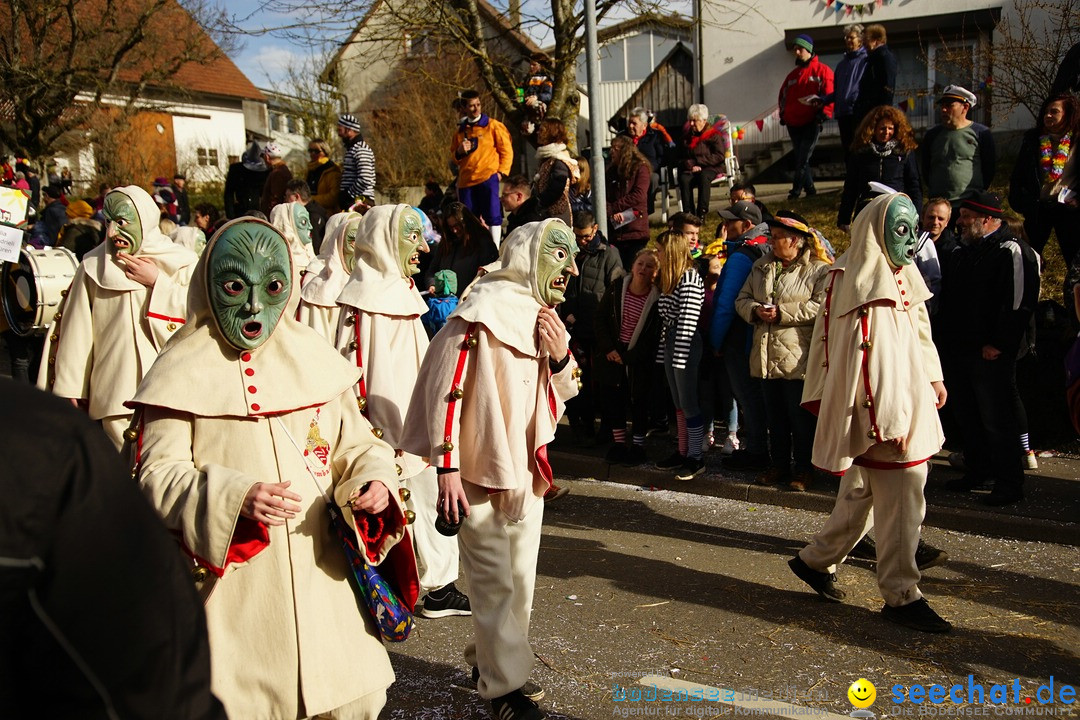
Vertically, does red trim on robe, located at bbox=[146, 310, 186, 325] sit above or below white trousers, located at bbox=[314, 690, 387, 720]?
above

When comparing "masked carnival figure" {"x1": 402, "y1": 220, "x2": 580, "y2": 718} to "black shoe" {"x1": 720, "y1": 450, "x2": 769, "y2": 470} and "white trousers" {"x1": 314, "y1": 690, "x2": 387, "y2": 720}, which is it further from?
"black shoe" {"x1": 720, "y1": 450, "x2": 769, "y2": 470}

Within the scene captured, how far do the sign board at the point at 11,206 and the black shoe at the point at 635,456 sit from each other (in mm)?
5024

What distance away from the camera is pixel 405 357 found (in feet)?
19.5

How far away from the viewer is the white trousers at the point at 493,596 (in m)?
4.30

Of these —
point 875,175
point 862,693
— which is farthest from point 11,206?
point 875,175

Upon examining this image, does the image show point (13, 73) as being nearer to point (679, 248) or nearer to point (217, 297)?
point (679, 248)

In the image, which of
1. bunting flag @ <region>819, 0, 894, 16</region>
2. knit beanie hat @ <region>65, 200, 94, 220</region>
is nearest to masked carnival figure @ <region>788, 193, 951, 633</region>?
knit beanie hat @ <region>65, 200, 94, 220</region>

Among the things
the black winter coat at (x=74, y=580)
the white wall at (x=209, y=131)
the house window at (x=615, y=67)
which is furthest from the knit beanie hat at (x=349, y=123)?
the house window at (x=615, y=67)

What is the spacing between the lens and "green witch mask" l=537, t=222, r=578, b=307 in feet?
14.8

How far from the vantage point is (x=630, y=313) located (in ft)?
28.1

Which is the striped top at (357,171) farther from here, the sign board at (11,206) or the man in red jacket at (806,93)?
the sign board at (11,206)

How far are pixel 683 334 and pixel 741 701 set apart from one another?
3880 millimetres

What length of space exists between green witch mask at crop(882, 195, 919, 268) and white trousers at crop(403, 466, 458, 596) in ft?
9.36

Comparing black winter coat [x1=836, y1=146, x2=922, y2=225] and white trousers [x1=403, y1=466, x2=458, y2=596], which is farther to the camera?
black winter coat [x1=836, y1=146, x2=922, y2=225]
